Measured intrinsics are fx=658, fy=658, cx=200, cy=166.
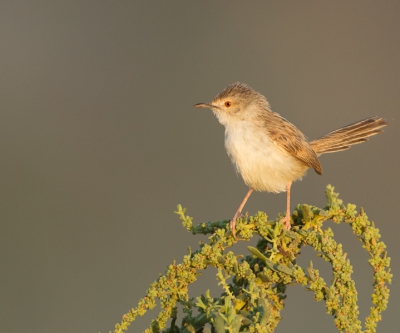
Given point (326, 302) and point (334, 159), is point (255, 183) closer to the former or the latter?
point (326, 302)

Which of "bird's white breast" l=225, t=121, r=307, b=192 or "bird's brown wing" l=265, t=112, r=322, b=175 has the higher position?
"bird's brown wing" l=265, t=112, r=322, b=175

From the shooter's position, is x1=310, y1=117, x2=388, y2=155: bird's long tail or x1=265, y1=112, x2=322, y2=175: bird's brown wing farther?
x1=310, y1=117, x2=388, y2=155: bird's long tail

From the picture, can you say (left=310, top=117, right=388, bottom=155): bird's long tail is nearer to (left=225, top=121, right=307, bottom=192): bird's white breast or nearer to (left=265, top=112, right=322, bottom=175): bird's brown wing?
(left=265, top=112, right=322, bottom=175): bird's brown wing

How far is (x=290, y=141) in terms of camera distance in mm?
4004

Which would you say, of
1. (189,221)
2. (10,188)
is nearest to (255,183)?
(189,221)

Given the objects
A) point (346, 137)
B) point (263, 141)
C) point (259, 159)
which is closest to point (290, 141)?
point (263, 141)

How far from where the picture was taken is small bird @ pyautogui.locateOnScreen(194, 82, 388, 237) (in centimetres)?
Answer: 380

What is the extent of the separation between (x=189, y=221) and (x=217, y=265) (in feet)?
0.73

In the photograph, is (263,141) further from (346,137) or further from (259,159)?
(346,137)

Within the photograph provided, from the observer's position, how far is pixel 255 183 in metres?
3.79

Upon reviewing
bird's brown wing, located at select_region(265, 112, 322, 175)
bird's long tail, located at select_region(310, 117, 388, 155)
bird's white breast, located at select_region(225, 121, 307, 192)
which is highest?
bird's long tail, located at select_region(310, 117, 388, 155)

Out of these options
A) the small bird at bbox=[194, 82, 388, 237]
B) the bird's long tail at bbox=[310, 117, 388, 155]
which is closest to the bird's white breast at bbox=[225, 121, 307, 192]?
the small bird at bbox=[194, 82, 388, 237]

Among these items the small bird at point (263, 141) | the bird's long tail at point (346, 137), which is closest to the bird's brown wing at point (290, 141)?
the small bird at point (263, 141)

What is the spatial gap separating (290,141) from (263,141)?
0.61 feet
